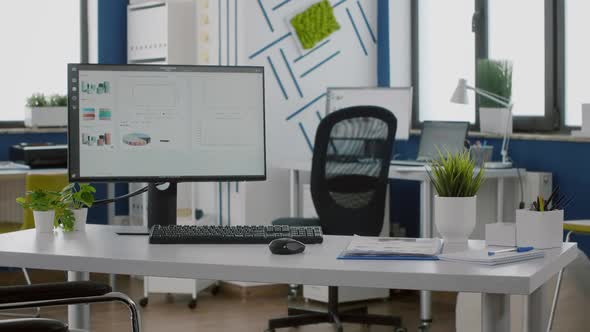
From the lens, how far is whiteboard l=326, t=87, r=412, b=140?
5500 millimetres

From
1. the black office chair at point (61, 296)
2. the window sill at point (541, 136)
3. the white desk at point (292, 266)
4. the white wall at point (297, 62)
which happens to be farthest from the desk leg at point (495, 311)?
the white wall at point (297, 62)

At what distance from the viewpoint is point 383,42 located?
245 inches

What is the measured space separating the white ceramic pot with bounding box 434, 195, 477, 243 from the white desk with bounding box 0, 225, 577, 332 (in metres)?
0.07

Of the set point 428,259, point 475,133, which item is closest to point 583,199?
point 475,133

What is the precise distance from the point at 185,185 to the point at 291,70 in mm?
952

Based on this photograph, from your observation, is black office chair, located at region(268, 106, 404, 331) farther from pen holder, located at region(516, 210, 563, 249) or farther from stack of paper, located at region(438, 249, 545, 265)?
stack of paper, located at region(438, 249, 545, 265)

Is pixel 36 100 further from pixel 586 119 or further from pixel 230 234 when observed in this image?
pixel 230 234

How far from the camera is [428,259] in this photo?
235cm

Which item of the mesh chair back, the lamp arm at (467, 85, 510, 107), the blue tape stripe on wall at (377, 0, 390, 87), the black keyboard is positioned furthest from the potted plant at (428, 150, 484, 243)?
the blue tape stripe on wall at (377, 0, 390, 87)

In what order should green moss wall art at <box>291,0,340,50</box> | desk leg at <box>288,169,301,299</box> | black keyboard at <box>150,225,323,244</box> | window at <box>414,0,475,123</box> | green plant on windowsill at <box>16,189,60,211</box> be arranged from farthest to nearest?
window at <box>414,0,475,123</box> < green moss wall art at <box>291,0,340,50</box> < desk leg at <box>288,169,301,299</box> < green plant on windowsill at <box>16,189,60,211</box> < black keyboard at <box>150,225,323,244</box>

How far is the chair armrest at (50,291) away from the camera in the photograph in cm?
239

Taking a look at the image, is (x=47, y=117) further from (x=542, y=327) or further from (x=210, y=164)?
(x=542, y=327)

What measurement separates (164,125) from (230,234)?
456 mm

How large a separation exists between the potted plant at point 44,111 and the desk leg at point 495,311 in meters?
4.42
